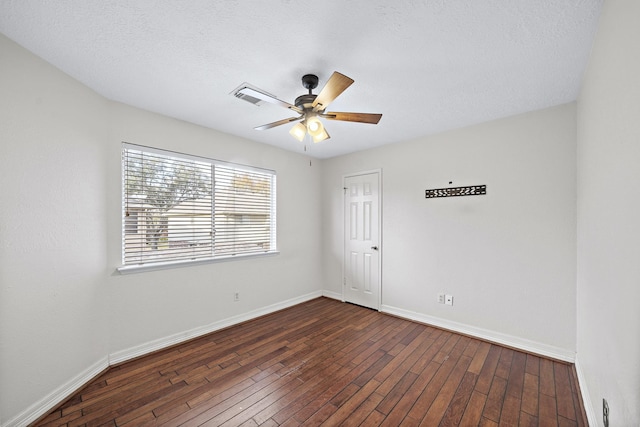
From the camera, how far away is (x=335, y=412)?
1868 millimetres

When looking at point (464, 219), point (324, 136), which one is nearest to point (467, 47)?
point (324, 136)

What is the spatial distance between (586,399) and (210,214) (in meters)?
3.78

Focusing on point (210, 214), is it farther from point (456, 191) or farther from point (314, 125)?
point (456, 191)

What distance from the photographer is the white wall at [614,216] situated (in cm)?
103

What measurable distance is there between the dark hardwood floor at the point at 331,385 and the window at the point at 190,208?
1070mm

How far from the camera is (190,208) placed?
10.00 feet

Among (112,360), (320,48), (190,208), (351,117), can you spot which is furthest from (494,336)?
(112,360)

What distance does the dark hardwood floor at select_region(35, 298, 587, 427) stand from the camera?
182 centimetres

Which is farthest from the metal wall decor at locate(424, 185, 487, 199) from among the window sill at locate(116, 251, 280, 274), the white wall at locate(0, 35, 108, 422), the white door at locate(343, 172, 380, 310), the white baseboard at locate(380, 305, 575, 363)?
the white wall at locate(0, 35, 108, 422)

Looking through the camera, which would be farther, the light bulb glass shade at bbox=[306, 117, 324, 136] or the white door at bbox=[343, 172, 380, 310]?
the white door at bbox=[343, 172, 380, 310]

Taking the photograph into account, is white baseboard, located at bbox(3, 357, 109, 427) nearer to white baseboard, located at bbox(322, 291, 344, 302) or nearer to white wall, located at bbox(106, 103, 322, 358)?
white wall, located at bbox(106, 103, 322, 358)

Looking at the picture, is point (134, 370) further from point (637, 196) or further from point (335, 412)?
point (637, 196)

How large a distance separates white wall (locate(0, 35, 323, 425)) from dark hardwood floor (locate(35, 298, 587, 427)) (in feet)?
0.84

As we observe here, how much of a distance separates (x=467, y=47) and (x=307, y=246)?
3411 mm
